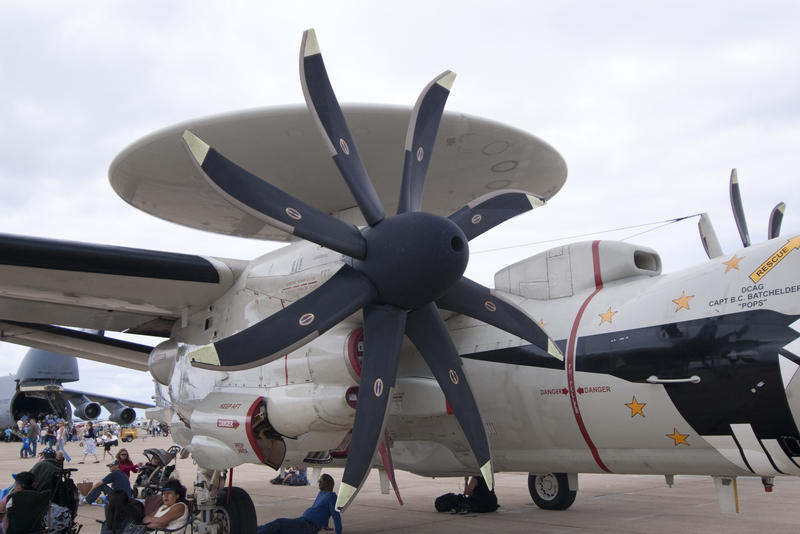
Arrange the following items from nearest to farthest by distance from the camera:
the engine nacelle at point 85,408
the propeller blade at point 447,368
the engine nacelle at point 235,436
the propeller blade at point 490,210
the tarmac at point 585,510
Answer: the propeller blade at point 447,368 → the propeller blade at point 490,210 → the engine nacelle at point 235,436 → the tarmac at point 585,510 → the engine nacelle at point 85,408

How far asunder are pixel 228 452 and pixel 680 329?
4704 millimetres

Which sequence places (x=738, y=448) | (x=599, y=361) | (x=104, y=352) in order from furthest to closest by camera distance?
(x=104, y=352) → (x=599, y=361) → (x=738, y=448)

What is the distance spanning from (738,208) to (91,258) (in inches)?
292

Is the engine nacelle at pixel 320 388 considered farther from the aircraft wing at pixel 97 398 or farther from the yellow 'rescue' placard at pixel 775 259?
the aircraft wing at pixel 97 398

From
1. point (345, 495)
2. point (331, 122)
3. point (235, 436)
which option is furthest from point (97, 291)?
point (345, 495)

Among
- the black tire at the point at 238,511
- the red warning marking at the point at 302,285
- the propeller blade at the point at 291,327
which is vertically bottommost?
the black tire at the point at 238,511

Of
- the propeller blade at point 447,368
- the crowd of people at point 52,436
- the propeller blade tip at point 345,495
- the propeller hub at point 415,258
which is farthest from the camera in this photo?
the crowd of people at point 52,436

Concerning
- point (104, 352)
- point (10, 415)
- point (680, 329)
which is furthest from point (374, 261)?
point (10, 415)

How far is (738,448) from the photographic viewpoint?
18.3 feet

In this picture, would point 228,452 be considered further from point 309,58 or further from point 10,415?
point 10,415

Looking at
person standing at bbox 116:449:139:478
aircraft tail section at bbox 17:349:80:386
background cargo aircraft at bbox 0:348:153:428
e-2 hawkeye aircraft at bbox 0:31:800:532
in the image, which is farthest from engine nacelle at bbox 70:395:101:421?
e-2 hawkeye aircraft at bbox 0:31:800:532

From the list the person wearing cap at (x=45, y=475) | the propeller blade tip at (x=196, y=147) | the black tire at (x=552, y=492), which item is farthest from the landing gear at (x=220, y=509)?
the black tire at (x=552, y=492)

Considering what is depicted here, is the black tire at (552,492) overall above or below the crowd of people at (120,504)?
below

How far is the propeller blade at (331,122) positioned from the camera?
578cm
